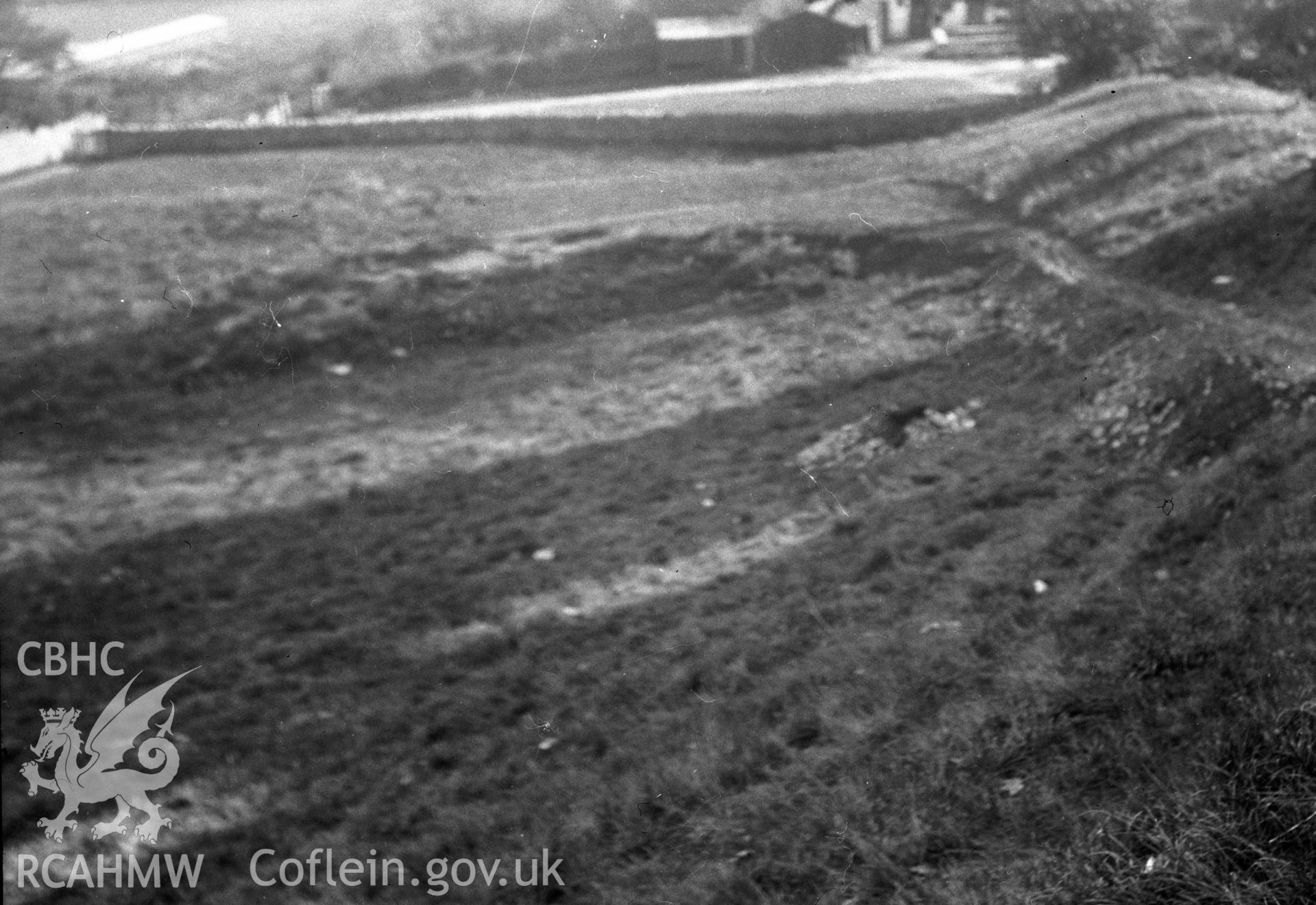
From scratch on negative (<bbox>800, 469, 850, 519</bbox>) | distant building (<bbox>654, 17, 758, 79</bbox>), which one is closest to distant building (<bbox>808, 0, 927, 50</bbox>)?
distant building (<bbox>654, 17, 758, 79</bbox>)

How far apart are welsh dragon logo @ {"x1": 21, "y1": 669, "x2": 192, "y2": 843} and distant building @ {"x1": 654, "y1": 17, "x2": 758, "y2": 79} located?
6663mm

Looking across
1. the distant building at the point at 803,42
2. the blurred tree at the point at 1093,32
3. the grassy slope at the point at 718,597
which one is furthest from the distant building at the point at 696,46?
the blurred tree at the point at 1093,32

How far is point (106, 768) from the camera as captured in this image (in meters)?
4.60

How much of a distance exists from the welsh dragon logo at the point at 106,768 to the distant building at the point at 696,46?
262 inches

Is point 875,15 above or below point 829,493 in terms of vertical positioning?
above

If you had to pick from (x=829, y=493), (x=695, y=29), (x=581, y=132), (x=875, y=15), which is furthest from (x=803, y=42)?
(x=829, y=493)

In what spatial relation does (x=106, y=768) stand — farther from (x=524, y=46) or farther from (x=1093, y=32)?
(x=1093, y=32)

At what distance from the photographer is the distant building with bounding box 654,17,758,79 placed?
9148mm

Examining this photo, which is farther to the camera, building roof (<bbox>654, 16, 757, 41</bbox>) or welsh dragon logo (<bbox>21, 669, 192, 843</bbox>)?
building roof (<bbox>654, 16, 757, 41</bbox>)

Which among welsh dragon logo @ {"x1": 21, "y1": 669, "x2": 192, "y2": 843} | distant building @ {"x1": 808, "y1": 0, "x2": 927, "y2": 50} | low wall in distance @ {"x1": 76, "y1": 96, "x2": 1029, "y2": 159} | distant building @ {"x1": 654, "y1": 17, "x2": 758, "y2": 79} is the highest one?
distant building @ {"x1": 808, "y1": 0, "x2": 927, "y2": 50}

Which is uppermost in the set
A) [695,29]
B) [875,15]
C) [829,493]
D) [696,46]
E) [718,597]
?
[875,15]

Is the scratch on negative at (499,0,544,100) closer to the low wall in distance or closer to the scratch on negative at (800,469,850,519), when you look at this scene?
the low wall in distance

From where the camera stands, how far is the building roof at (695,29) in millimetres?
9141

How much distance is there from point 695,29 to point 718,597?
5.00 metres
